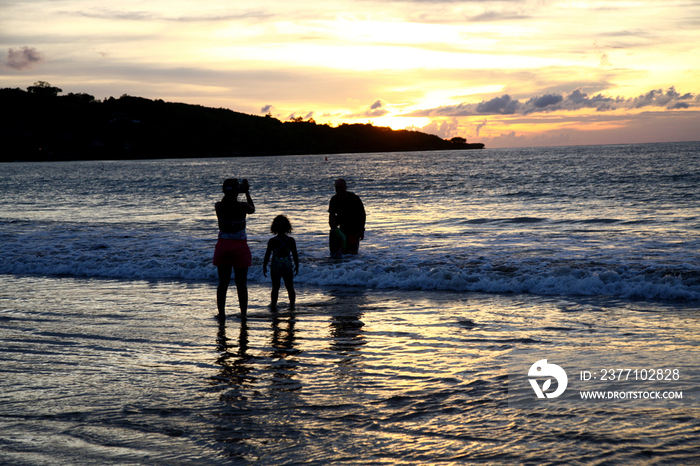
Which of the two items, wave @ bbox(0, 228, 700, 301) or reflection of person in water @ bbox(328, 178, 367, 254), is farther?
reflection of person in water @ bbox(328, 178, 367, 254)

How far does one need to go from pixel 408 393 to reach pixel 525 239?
12.1m

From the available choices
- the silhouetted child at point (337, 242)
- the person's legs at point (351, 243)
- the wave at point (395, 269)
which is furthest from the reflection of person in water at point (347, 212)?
the wave at point (395, 269)

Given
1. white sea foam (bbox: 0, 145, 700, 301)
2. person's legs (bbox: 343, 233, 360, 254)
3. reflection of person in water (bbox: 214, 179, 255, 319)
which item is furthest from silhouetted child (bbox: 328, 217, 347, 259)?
reflection of person in water (bbox: 214, 179, 255, 319)

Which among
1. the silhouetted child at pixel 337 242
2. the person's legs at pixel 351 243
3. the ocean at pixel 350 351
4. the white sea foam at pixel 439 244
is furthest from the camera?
the person's legs at pixel 351 243

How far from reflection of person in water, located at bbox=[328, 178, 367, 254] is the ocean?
0.73 metres

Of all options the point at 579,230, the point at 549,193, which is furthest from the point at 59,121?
the point at 579,230

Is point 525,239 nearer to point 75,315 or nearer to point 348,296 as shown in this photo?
point 348,296

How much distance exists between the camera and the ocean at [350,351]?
3.68 metres

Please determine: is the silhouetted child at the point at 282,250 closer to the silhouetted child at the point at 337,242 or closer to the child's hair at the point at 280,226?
the child's hair at the point at 280,226

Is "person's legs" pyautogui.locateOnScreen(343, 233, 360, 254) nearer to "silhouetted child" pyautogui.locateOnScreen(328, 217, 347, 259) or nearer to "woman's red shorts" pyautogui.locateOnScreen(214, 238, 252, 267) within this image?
"silhouetted child" pyautogui.locateOnScreen(328, 217, 347, 259)

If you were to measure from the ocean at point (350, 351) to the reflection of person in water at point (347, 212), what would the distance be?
73 cm

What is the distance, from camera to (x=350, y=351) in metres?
5.93

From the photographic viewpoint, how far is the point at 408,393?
4.61 m

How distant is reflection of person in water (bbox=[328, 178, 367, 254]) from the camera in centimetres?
1106
